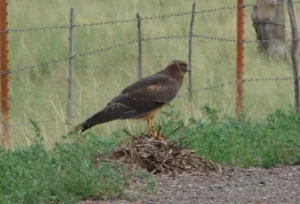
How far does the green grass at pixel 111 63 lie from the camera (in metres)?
13.4

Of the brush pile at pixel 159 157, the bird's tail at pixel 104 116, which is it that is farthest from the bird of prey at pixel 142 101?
the brush pile at pixel 159 157

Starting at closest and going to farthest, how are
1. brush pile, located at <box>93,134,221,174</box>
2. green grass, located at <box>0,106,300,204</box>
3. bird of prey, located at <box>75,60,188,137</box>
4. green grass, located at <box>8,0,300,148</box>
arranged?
green grass, located at <box>0,106,300,204</box>
brush pile, located at <box>93,134,221,174</box>
bird of prey, located at <box>75,60,188,137</box>
green grass, located at <box>8,0,300,148</box>

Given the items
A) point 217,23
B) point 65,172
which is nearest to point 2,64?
point 65,172

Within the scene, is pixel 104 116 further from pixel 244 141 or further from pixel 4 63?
pixel 4 63

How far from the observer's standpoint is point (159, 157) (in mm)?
9203

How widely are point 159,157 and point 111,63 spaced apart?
8.50 m

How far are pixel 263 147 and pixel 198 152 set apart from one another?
0.63 metres

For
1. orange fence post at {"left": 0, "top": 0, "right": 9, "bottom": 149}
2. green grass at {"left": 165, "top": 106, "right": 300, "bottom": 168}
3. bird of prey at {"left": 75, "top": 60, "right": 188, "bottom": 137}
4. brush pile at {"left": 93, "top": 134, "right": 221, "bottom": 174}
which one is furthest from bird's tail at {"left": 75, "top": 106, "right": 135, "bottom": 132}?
orange fence post at {"left": 0, "top": 0, "right": 9, "bottom": 149}

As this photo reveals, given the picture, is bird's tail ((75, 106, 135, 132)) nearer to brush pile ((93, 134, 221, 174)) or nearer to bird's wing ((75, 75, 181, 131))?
bird's wing ((75, 75, 181, 131))

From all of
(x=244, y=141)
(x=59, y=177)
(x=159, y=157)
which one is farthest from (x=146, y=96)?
(x=59, y=177)

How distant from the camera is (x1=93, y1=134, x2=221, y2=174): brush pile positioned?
9.16 metres

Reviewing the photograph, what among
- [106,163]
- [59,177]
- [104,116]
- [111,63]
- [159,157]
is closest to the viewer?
[59,177]

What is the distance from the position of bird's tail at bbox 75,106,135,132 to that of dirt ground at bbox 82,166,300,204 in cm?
124

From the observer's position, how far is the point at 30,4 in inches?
873
